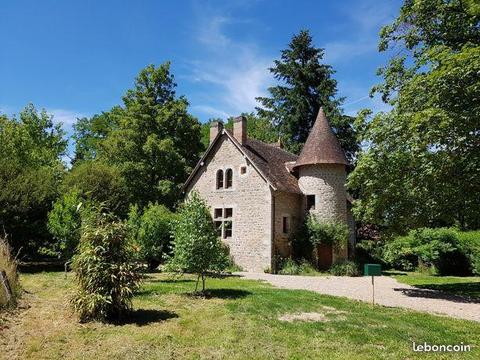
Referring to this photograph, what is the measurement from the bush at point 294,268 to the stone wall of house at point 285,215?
0.66 m

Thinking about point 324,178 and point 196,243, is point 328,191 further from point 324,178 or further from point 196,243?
point 196,243

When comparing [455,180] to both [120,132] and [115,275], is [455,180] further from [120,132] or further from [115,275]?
[120,132]

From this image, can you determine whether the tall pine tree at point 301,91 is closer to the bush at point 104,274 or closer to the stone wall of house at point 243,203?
the stone wall of house at point 243,203

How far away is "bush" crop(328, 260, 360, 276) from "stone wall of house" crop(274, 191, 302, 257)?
103 inches

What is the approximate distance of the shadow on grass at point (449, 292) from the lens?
45.9 ft

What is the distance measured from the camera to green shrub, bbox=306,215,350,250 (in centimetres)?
2327

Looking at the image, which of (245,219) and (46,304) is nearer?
(46,304)

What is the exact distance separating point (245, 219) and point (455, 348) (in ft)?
53.8

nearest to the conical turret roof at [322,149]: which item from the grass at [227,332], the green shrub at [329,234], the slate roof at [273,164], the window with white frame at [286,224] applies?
the slate roof at [273,164]

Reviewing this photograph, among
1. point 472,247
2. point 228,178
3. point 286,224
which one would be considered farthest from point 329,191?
point 472,247

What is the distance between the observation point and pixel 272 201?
75.0 feet

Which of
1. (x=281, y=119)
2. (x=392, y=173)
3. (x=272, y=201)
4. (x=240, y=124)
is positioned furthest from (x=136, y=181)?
(x=392, y=173)

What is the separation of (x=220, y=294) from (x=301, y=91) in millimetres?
26333

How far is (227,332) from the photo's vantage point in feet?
28.8
